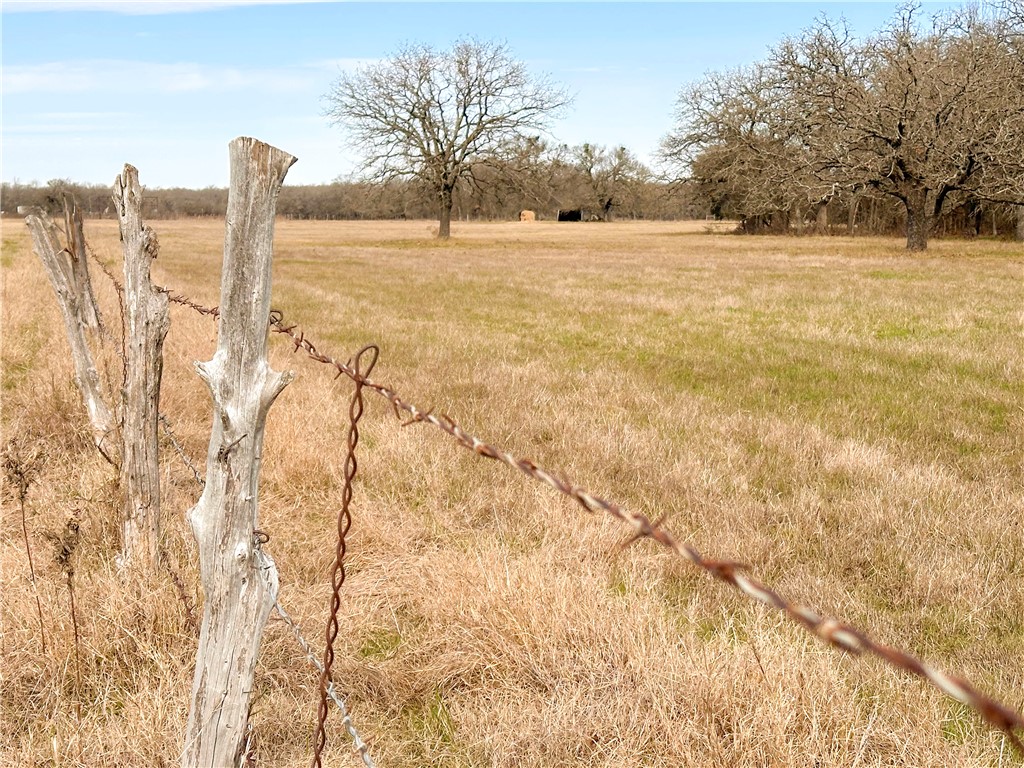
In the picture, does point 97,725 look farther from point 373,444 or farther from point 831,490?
point 831,490

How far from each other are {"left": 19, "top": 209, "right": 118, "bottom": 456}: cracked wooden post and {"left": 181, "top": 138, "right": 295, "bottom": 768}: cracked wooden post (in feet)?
7.18

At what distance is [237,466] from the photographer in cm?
220

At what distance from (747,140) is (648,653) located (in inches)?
1791

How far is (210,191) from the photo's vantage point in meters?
115

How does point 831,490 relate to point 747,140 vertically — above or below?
below

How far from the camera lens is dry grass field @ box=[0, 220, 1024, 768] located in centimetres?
277

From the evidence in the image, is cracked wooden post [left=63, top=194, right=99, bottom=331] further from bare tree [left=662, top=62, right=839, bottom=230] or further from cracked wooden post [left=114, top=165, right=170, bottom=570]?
bare tree [left=662, top=62, right=839, bottom=230]

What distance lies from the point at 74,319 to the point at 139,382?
5.47 ft

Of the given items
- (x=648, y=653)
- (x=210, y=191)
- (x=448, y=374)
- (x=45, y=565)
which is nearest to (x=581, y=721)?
(x=648, y=653)

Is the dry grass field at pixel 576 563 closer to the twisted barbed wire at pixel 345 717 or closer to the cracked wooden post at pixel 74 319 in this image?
the twisted barbed wire at pixel 345 717

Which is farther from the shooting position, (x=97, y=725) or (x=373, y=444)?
(x=373, y=444)

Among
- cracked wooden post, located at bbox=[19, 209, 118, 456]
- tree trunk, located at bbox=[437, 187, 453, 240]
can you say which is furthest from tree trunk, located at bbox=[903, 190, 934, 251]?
cracked wooden post, located at bbox=[19, 209, 118, 456]

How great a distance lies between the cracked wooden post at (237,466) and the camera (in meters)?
2.16

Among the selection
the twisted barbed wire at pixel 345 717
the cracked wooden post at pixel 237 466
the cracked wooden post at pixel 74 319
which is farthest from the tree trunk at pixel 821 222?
the cracked wooden post at pixel 237 466
